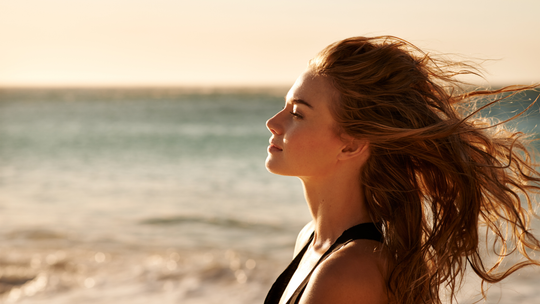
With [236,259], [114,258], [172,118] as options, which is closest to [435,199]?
[236,259]

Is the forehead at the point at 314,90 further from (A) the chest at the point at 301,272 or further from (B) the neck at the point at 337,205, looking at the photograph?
(A) the chest at the point at 301,272

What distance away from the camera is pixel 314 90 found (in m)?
1.98

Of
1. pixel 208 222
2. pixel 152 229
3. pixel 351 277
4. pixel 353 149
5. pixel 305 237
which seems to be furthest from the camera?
pixel 208 222

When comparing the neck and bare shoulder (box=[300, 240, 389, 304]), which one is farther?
the neck

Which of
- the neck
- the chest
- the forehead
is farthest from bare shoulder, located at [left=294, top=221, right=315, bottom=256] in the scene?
the forehead

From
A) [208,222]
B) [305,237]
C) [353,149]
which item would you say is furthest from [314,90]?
[208,222]

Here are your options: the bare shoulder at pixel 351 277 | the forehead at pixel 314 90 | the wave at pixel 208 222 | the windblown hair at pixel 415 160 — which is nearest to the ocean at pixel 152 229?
the wave at pixel 208 222

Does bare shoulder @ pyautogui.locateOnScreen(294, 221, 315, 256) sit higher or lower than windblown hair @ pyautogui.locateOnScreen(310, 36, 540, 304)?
lower

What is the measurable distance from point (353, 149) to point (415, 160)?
263mm

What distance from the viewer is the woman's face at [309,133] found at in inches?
77.1

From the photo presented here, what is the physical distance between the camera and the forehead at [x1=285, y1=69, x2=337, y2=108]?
6.41ft

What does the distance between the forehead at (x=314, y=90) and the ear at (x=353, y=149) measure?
0.58 ft

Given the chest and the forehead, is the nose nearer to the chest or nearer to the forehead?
the forehead

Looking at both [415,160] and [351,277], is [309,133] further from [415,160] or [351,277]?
[351,277]
